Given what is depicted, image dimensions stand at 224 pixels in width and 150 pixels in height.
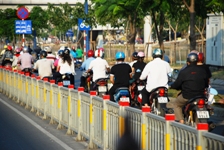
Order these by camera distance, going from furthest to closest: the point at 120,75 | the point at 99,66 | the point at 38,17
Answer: the point at 38,17
the point at 99,66
the point at 120,75

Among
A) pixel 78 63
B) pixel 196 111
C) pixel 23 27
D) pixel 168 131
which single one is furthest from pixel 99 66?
pixel 78 63

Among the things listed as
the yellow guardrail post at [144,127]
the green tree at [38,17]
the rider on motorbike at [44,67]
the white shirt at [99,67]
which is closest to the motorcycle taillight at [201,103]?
the yellow guardrail post at [144,127]

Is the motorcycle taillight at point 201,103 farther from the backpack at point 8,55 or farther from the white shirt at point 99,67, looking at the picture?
the backpack at point 8,55


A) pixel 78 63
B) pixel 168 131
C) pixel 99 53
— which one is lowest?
pixel 78 63

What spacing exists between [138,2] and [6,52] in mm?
13050

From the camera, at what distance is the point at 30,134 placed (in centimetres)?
1578

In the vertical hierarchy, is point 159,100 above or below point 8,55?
below

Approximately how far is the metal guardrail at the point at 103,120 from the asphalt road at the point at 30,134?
0.25 meters

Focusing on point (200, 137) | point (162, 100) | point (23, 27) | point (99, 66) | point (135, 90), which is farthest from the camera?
point (23, 27)

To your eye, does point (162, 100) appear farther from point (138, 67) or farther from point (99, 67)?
point (99, 67)

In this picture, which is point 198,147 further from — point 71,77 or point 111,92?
point 71,77

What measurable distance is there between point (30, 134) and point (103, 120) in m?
4.00

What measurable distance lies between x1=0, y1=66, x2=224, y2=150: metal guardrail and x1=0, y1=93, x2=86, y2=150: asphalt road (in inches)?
9.9

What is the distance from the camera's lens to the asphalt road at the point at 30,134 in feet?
45.2
